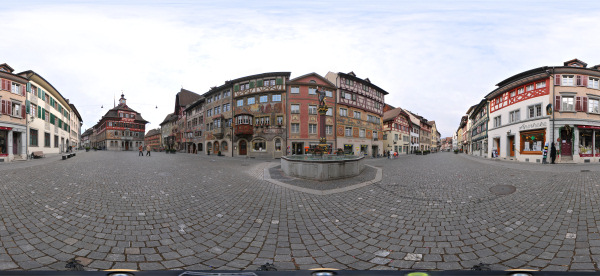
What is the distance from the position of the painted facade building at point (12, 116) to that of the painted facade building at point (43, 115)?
75cm

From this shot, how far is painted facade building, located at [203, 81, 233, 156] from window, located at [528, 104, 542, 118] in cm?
3120

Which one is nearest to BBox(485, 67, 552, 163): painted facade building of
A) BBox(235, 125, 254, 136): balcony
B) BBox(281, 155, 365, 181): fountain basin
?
BBox(281, 155, 365, 181): fountain basin

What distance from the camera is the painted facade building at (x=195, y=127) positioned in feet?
129

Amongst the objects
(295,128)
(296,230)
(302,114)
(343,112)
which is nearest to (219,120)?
(295,128)

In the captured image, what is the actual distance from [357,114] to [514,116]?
16.4 metres

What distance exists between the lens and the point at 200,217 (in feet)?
14.3

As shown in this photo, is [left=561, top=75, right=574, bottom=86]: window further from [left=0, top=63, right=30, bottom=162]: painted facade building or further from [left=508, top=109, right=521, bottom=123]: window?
[left=0, top=63, right=30, bottom=162]: painted facade building

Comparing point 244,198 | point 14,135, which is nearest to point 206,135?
point 14,135

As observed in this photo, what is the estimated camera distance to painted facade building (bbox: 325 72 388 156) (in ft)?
103

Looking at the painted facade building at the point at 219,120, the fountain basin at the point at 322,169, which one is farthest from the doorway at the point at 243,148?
the fountain basin at the point at 322,169

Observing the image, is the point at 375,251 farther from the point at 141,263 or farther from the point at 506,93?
the point at 506,93

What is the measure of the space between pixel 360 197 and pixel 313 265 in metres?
3.48

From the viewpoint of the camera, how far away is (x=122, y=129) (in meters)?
67.4

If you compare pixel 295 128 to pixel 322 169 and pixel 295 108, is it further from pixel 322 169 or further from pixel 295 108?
pixel 322 169
